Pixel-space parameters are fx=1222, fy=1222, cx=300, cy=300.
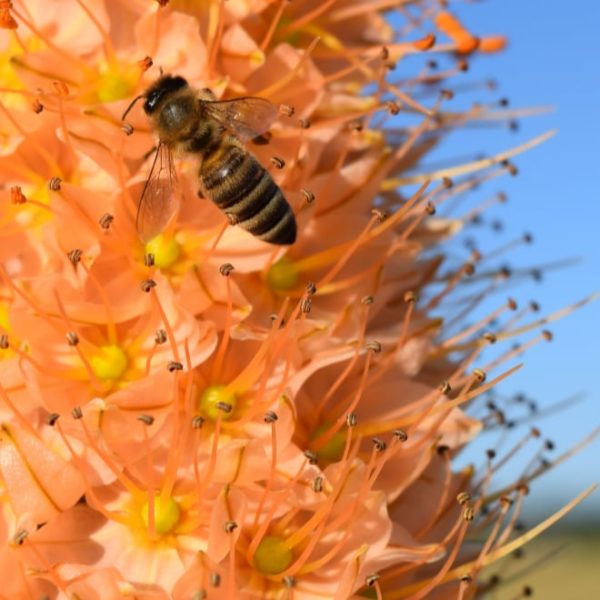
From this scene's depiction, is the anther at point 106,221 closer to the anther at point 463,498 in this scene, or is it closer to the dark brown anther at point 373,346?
the dark brown anther at point 373,346

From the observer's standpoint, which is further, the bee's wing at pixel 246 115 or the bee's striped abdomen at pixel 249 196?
the bee's wing at pixel 246 115

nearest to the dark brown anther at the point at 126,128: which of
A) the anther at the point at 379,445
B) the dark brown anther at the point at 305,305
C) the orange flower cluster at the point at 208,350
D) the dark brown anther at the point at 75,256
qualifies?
the orange flower cluster at the point at 208,350

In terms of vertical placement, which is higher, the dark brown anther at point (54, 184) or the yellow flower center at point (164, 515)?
the dark brown anther at point (54, 184)

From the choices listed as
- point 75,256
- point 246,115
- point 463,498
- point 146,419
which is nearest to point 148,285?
point 75,256

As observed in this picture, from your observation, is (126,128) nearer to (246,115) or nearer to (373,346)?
(246,115)

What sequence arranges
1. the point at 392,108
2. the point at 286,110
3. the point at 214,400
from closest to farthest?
1. the point at 214,400
2. the point at 286,110
3. the point at 392,108

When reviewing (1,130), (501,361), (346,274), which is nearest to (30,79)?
(1,130)

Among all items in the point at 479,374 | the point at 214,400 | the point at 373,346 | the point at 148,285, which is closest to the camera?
the point at 148,285
